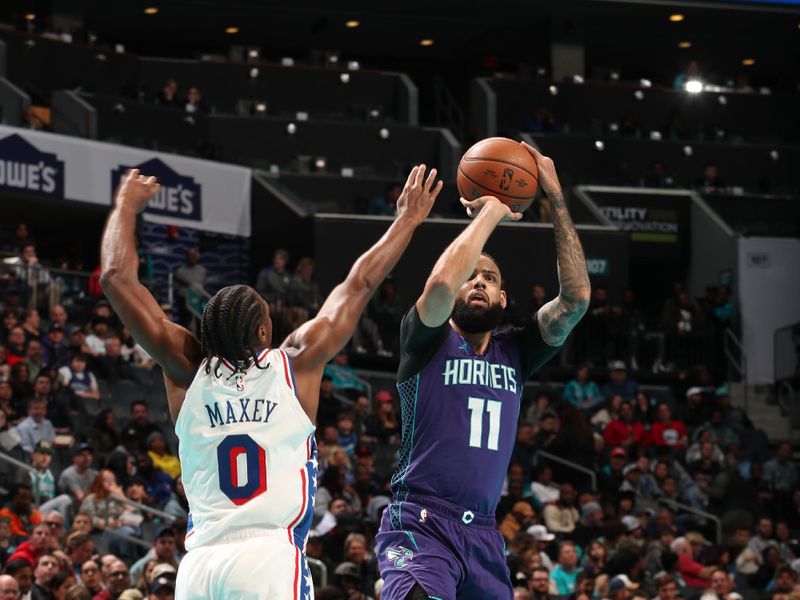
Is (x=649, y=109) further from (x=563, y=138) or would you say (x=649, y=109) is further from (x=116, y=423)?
(x=116, y=423)

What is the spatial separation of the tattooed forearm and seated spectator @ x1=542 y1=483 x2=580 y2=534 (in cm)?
1119

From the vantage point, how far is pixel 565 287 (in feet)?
25.3

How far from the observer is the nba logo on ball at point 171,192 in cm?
2634

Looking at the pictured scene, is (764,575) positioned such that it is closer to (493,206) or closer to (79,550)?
(79,550)

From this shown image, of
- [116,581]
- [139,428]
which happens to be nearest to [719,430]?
[139,428]

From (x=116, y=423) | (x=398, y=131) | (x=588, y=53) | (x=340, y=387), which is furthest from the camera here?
(x=588, y=53)

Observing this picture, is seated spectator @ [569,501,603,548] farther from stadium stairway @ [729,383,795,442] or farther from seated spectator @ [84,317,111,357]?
stadium stairway @ [729,383,795,442]

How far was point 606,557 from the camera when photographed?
17531mm

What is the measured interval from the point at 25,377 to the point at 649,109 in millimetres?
21134

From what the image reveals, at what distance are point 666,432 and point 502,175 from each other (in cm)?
1568

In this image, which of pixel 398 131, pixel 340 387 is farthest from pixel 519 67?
pixel 340 387

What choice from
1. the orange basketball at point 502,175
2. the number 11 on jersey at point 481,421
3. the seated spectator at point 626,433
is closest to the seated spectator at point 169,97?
the seated spectator at point 626,433

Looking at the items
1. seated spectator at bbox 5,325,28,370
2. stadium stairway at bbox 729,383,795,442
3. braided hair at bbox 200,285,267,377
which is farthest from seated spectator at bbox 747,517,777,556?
braided hair at bbox 200,285,267,377

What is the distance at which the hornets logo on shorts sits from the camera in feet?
23.7
